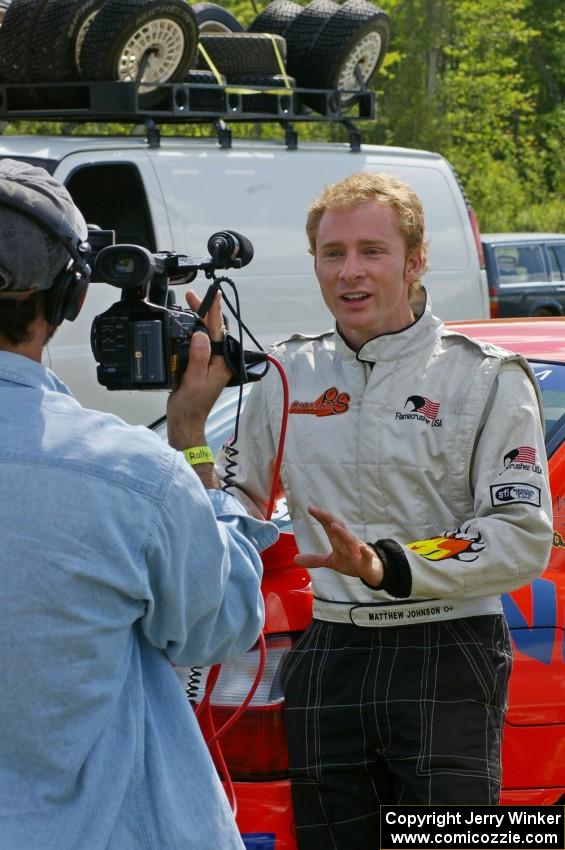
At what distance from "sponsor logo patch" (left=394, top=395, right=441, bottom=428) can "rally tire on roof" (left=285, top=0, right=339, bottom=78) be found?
673 centimetres

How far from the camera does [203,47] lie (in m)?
9.22

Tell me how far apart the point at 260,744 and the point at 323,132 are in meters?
21.7

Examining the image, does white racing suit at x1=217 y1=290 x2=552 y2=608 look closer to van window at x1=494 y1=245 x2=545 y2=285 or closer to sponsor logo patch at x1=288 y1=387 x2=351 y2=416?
→ sponsor logo patch at x1=288 y1=387 x2=351 y2=416

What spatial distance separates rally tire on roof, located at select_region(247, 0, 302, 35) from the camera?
9562mm

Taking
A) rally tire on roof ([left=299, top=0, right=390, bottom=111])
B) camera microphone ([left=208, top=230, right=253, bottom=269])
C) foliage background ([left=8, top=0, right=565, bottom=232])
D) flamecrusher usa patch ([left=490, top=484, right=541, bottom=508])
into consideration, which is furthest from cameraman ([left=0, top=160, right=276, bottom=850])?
foliage background ([left=8, top=0, right=565, bottom=232])

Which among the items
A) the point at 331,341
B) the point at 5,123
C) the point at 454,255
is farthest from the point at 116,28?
the point at 331,341

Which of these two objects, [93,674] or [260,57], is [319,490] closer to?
[93,674]

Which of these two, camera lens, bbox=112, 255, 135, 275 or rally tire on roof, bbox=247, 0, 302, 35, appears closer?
camera lens, bbox=112, 255, 135, 275

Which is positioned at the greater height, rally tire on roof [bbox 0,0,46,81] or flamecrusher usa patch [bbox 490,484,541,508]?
rally tire on roof [bbox 0,0,46,81]

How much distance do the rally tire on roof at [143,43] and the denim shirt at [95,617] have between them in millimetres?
6110

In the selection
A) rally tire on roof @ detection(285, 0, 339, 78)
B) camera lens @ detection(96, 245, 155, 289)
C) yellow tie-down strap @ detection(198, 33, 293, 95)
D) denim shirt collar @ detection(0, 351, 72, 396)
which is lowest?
denim shirt collar @ detection(0, 351, 72, 396)

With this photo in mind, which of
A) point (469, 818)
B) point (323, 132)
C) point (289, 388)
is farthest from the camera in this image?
point (323, 132)

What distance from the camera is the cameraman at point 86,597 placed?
1.88 meters

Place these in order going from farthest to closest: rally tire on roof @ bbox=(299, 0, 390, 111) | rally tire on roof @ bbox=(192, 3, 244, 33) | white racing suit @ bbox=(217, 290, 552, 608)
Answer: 1. rally tire on roof @ bbox=(192, 3, 244, 33)
2. rally tire on roof @ bbox=(299, 0, 390, 111)
3. white racing suit @ bbox=(217, 290, 552, 608)
